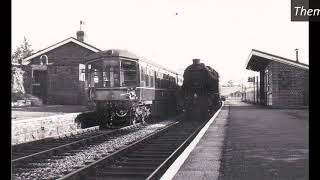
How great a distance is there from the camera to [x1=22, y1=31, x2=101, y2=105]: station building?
33188 millimetres

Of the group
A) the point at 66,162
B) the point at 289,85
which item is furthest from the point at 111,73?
the point at 289,85

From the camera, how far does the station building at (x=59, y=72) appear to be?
33.2m

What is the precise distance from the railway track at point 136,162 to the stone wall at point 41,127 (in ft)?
13.4

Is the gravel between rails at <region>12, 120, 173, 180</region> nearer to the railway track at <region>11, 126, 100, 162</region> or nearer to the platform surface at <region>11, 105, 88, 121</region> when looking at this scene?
the railway track at <region>11, 126, 100, 162</region>

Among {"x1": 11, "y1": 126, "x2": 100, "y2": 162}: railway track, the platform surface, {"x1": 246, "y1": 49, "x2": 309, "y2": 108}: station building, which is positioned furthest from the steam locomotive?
{"x1": 246, "y1": 49, "x2": 309, "y2": 108}: station building

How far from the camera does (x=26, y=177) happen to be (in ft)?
28.4

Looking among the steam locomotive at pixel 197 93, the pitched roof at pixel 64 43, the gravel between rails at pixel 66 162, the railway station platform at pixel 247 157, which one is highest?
the pitched roof at pixel 64 43

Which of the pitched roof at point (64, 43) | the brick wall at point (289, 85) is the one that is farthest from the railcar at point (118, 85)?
the pitched roof at point (64, 43)

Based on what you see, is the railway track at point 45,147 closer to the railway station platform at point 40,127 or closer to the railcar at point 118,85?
the railway station platform at point 40,127

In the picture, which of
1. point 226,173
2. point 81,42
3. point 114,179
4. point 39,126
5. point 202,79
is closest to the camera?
point 226,173

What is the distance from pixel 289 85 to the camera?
3058 cm

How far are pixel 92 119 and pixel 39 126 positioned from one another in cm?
474
